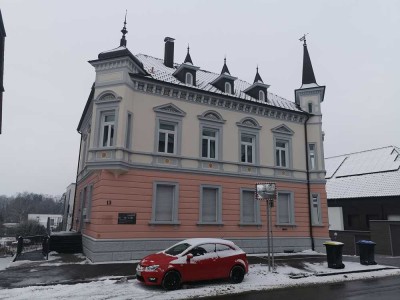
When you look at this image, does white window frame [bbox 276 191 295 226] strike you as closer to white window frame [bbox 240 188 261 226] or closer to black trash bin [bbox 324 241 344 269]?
white window frame [bbox 240 188 261 226]

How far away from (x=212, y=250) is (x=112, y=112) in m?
9.17

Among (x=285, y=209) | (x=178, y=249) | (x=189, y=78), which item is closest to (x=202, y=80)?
(x=189, y=78)

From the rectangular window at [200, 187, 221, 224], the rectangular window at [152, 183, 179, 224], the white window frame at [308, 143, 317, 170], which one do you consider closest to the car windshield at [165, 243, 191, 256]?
the rectangular window at [152, 183, 179, 224]

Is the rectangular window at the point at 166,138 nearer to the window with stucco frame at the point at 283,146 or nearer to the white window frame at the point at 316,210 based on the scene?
the window with stucco frame at the point at 283,146

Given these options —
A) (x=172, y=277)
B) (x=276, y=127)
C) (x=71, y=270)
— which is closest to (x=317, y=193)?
(x=276, y=127)

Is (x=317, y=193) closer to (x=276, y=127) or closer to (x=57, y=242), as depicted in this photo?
(x=276, y=127)

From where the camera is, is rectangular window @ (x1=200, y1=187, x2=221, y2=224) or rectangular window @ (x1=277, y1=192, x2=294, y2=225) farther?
rectangular window @ (x1=277, y1=192, x2=294, y2=225)

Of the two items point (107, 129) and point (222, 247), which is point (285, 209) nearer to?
point (222, 247)

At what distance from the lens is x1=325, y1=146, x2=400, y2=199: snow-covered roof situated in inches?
1159

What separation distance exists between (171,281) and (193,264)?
0.91m

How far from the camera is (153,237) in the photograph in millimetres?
15523

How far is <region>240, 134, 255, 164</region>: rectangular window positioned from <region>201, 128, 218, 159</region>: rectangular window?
1.88 meters

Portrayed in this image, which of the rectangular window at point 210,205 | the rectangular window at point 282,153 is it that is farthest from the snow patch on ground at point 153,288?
the rectangular window at point 282,153

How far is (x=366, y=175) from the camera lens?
33.0 m
